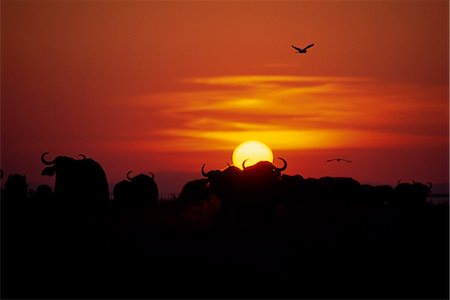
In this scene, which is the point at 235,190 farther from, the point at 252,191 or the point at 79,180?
the point at 79,180

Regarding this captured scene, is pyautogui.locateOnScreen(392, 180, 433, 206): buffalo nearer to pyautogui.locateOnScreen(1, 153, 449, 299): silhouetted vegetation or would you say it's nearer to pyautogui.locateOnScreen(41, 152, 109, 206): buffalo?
pyautogui.locateOnScreen(1, 153, 449, 299): silhouetted vegetation

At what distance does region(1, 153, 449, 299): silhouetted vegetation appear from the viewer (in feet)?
45.4

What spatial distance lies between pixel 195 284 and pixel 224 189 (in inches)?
276

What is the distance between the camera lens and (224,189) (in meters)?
20.7

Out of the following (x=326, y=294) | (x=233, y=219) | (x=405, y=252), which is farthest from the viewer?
(x=233, y=219)

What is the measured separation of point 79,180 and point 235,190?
598 centimetres

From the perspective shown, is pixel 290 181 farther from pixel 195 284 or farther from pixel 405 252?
pixel 195 284

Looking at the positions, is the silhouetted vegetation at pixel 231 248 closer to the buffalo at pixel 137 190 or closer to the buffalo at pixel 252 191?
the buffalo at pixel 252 191

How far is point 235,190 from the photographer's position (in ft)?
66.6

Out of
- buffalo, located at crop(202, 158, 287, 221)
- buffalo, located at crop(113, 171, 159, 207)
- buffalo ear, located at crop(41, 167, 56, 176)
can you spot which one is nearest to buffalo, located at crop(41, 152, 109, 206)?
buffalo ear, located at crop(41, 167, 56, 176)

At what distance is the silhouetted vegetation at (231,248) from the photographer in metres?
13.8

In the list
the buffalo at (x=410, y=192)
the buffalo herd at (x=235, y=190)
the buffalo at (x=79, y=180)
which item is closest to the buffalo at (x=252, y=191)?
the buffalo herd at (x=235, y=190)

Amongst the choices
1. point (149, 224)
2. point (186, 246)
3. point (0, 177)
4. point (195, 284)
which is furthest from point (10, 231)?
point (0, 177)

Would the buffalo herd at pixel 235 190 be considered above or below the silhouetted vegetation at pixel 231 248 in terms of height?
above
